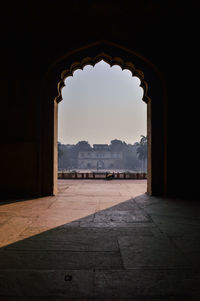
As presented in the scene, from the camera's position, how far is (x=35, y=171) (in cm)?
515

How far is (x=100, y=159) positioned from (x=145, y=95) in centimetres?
6199

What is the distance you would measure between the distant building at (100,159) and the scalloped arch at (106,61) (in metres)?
60.4

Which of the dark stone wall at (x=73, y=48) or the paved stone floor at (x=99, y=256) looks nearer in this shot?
the paved stone floor at (x=99, y=256)

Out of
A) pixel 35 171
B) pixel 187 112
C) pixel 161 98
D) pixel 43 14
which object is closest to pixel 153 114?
pixel 161 98

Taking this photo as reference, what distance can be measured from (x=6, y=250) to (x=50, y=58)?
15.7 ft

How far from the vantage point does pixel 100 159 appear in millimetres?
67375

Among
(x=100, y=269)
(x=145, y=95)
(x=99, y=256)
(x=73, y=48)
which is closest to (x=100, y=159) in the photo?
(x=145, y=95)

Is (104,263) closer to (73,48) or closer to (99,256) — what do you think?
(99,256)

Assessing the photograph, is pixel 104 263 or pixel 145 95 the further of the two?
pixel 145 95

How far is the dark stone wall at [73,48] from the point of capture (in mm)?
5125

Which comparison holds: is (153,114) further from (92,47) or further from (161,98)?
(92,47)

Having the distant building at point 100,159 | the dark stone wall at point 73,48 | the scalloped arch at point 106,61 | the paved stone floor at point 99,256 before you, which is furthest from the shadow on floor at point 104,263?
the distant building at point 100,159

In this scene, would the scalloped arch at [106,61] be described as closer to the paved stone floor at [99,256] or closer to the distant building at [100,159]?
the paved stone floor at [99,256]

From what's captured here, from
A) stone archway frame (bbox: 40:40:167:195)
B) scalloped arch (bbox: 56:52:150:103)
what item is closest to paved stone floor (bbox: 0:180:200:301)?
stone archway frame (bbox: 40:40:167:195)
